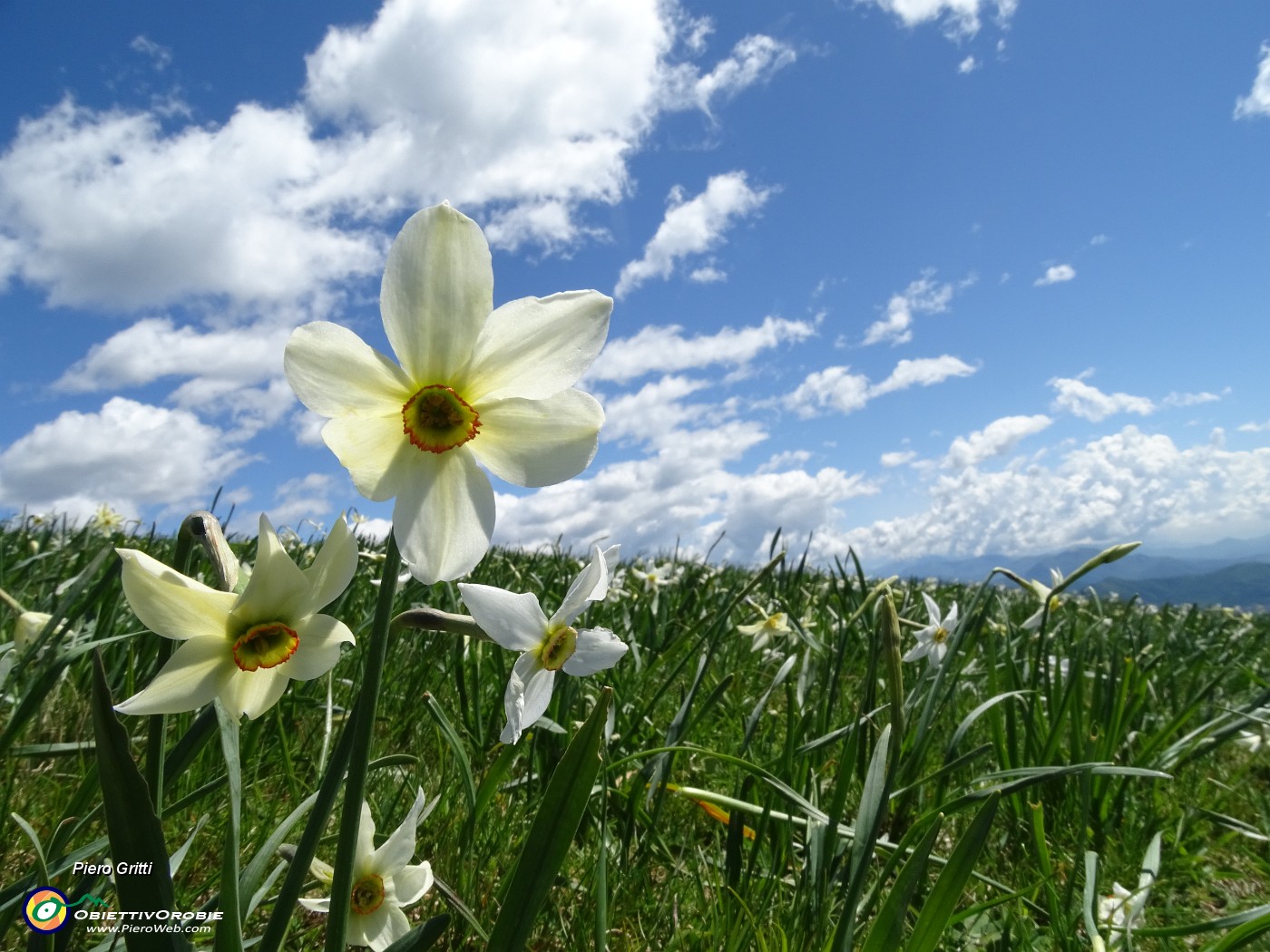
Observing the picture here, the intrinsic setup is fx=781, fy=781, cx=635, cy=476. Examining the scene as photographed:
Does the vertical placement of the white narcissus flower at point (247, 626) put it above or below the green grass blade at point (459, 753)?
above

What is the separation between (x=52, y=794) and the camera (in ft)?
7.28

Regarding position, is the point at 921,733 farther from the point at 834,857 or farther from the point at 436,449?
the point at 436,449

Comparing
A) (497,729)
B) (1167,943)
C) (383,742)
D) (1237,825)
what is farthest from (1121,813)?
(383,742)

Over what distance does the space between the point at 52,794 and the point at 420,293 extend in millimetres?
2124

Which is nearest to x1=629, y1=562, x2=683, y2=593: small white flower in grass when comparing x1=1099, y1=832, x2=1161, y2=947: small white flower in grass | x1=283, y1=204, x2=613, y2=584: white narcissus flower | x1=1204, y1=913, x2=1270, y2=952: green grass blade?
x1=1099, y1=832, x2=1161, y2=947: small white flower in grass

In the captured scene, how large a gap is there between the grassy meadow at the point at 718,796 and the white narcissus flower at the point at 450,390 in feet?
1.59

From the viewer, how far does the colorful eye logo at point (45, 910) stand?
1239 millimetres

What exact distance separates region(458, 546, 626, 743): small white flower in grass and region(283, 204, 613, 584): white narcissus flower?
0.20m

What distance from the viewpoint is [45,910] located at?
1258 millimetres

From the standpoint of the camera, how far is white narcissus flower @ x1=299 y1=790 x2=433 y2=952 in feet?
4.42

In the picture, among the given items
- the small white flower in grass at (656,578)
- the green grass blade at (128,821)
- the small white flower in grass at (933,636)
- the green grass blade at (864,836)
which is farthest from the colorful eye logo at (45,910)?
the small white flower in grass at (656,578)

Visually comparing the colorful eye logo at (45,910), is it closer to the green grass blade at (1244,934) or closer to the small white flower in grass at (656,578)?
the green grass blade at (1244,934)

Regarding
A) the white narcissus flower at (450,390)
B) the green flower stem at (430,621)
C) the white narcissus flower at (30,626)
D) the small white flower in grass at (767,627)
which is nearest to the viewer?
the white narcissus flower at (450,390)

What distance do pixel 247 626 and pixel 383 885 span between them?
59cm
